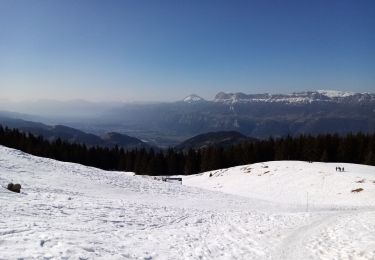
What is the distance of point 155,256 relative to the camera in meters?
13.1

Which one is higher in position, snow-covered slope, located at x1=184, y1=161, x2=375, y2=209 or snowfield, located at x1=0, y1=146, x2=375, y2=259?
snowfield, located at x1=0, y1=146, x2=375, y2=259

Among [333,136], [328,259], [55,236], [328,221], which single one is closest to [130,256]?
[55,236]

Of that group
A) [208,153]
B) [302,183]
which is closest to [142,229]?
[302,183]

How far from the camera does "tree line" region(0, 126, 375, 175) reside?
308ft

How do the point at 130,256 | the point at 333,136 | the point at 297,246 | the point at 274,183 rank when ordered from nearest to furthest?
the point at 130,256 → the point at 297,246 → the point at 274,183 → the point at 333,136

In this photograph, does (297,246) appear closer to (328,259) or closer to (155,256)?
(328,259)

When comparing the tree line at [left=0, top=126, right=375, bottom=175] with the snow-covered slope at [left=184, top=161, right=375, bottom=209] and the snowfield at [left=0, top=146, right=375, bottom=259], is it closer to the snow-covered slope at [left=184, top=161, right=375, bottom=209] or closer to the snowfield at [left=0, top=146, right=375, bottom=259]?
the snow-covered slope at [left=184, top=161, right=375, bottom=209]

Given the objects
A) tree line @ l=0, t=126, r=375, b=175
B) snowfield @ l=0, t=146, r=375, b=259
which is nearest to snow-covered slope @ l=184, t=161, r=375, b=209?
snowfield @ l=0, t=146, r=375, b=259

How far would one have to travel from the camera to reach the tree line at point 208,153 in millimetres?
93875

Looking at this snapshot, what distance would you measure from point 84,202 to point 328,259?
47.7 feet

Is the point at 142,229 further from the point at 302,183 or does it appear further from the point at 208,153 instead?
the point at 208,153

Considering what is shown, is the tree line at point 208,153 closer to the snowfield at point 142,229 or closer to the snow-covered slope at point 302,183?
the snow-covered slope at point 302,183

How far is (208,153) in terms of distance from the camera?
108 meters

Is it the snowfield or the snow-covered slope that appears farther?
the snow-covered slope
